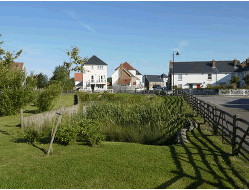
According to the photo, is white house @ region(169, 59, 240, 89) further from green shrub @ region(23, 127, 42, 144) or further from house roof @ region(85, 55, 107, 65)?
green shrub @ region(23, 127, 42, 144)

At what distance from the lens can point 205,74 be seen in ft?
209

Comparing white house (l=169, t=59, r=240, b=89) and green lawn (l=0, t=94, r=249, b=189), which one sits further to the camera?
white house (l=169, t=59, r=240, b=89)

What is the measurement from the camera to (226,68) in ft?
207

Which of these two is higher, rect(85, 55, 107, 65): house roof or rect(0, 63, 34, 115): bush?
rect(85, 55, 107, 65): house roof

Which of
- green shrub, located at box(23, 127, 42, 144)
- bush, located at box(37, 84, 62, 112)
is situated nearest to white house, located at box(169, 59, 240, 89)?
bush, located at box(37, 84, 62, 112)

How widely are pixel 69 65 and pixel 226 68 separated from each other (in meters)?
60.3

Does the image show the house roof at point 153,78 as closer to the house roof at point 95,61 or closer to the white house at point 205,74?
the house roof at point 95,61

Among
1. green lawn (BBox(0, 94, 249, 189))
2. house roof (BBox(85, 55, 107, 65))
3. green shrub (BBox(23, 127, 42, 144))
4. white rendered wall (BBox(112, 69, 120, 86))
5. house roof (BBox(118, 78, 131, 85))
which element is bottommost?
green lawn (BBox(0, 94, 249, 189))

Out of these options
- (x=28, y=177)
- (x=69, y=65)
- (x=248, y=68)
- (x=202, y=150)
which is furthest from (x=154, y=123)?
(x=248, y=68)

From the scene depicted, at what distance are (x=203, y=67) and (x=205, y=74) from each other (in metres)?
2.36

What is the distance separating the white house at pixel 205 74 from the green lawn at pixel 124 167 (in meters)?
56.6

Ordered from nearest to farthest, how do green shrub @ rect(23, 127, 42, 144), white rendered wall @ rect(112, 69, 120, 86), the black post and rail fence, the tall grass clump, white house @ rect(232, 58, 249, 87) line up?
the black post and rail fence, green shrub @ rect(23, 127, 42, 144), the tall grass clump, white house @ rect(232, 58, 249, 87), white rendered wall @ rect(112, 69, 120, 86)

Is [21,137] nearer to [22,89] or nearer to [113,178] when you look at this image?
[113,178]

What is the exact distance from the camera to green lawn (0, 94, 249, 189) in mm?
5676
